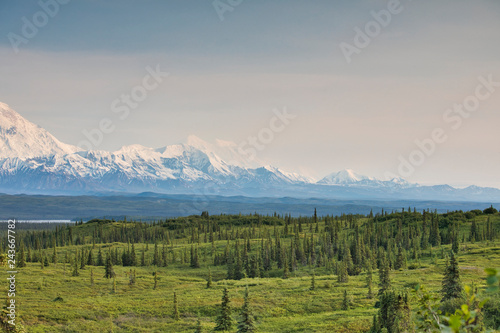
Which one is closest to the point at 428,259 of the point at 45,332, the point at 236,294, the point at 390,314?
the point at 236,294

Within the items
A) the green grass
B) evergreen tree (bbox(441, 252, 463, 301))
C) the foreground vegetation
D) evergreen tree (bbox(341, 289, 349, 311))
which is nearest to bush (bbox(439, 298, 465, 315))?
the foreground vegetation

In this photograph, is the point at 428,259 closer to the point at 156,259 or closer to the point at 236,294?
the point at 236,294

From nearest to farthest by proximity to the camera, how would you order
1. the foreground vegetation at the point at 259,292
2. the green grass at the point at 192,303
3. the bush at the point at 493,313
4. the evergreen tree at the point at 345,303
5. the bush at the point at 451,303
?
the bush at the point at 493,313, the bush at the point at 451,303, the foreground vegetation at the point at 259,292, the green grass at the point at 192,303, the evergreen tree at the point at 345,303

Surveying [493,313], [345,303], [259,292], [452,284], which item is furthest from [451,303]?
[259,292]

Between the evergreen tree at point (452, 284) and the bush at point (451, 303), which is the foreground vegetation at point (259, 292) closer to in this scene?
the bush at point (451, 303)

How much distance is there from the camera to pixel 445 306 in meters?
43.9

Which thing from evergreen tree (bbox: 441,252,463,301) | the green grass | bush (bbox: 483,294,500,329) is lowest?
the green grass

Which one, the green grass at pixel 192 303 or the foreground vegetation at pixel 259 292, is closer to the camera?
the foreground vegetation at pixel 259 292

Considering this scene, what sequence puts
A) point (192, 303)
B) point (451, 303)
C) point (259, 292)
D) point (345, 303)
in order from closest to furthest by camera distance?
point (451, 303), point (345, 303), point (192, 303), point (259, 292)

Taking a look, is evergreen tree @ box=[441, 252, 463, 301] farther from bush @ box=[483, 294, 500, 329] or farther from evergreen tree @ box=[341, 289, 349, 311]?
evergreen tree @ box=[341, 289, 349, 311]

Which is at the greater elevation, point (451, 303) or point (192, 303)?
point (451, 303)

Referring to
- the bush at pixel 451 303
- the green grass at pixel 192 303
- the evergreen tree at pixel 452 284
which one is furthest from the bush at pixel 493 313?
the green grass at pixel 192 303

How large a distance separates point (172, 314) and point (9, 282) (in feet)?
129

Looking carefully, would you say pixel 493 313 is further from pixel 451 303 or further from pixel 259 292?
pixel 259 292
